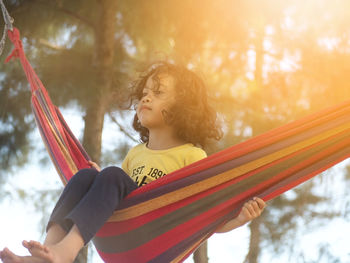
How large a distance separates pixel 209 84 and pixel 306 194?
3.53ft

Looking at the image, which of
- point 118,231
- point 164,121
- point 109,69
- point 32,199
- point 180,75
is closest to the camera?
point 118,231

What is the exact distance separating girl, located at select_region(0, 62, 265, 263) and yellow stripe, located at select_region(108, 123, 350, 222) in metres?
0.05

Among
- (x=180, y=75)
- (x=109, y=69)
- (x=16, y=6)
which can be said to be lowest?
(x=180, y=75)

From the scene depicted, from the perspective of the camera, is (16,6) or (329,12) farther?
(16,6)

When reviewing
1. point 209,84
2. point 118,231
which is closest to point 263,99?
point 209,84

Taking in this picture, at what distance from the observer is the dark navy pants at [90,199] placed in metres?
1.16

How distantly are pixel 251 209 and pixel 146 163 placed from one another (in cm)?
41

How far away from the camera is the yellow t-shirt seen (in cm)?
154

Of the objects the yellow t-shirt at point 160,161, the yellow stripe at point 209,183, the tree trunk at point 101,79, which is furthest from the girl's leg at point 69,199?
the tree trunk at point 101,79

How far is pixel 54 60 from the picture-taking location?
3.61 m

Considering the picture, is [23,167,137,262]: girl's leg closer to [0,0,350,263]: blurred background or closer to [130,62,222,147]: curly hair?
[130,62,222,147]: curly hair

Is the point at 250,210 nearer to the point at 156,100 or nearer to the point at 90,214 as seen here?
the point at 90,214

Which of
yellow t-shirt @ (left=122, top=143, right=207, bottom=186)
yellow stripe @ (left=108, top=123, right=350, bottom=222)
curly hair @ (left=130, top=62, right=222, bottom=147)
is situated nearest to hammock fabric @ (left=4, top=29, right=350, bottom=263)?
yellow stripe @ (left=108, top=123, right=350, bottom=222)

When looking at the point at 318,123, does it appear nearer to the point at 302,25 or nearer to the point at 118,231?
the point at 118,231
